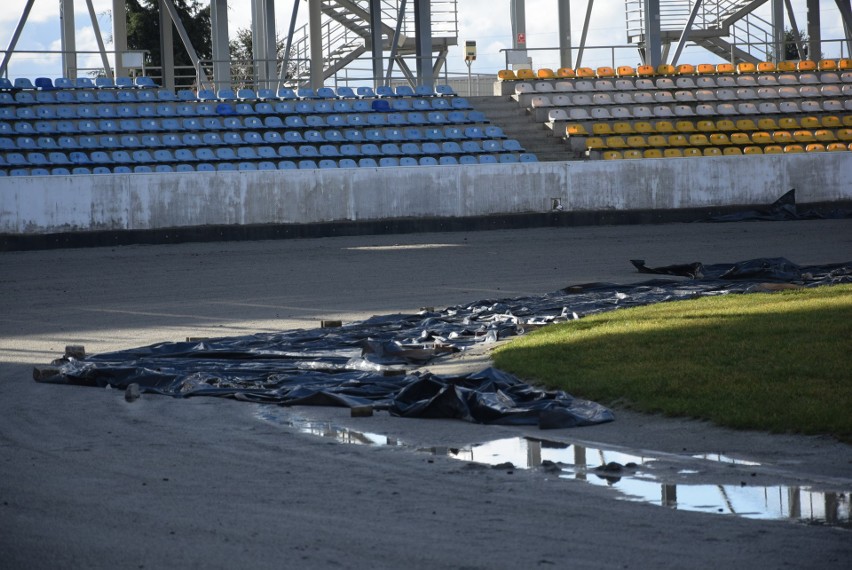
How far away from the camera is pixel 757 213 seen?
26906mm

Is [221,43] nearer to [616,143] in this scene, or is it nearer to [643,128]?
[616,143]

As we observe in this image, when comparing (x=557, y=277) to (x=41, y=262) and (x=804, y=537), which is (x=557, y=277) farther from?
(x=804, y=537)

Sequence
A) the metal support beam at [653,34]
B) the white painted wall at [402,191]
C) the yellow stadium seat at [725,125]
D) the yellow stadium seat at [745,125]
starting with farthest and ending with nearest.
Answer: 1. the metal support beam at [653,34]
2. the yellow stadium seat at [745,125]
3. the yellow stadium seat at [725,125]
4. the white painted wall at [402,191]

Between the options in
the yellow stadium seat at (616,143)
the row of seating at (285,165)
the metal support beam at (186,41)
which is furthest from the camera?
the metal support beam at (186,41)

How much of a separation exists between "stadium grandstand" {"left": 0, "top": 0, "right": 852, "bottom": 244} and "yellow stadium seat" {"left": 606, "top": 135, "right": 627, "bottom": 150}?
51 mm

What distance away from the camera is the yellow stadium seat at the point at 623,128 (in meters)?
30.8

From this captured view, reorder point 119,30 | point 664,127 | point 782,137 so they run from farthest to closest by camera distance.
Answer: point 119,30
point 664,127
point 782,137

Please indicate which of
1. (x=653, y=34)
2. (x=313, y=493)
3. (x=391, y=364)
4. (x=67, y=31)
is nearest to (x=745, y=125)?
(x=653, y=34)

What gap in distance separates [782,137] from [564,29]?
10.3 metres

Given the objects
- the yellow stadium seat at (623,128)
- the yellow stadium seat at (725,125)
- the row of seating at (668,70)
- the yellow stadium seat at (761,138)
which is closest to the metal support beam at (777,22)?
the row of seating at (668,70)

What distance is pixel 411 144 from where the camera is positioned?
1134 inches

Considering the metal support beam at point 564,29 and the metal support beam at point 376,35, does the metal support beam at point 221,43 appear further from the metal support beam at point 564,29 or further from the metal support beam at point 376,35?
the metal support beam at point 564,29

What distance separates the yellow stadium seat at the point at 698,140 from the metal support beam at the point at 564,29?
862 centimetres

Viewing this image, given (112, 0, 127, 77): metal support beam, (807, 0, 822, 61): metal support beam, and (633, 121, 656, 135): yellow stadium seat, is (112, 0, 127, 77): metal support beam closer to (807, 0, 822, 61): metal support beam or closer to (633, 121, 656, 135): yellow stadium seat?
(633, 121, 656, 135): yellow stadium seat
